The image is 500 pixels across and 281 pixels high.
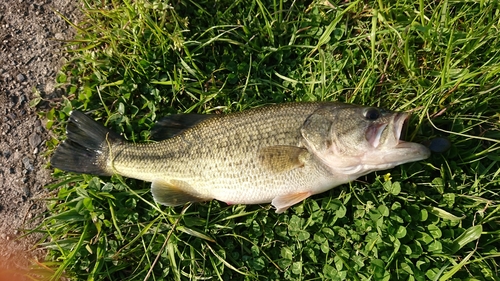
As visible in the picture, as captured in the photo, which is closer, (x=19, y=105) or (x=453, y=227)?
(x=453, y=227)

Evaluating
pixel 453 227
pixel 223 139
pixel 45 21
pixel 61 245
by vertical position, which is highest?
pixel 45 21

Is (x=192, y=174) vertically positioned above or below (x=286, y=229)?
above

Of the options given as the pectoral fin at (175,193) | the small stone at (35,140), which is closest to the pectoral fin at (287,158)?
the pectoral fin at (175,193)

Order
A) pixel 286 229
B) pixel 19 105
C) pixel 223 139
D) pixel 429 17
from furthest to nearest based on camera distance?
pixel 19 105, pixel 429 17, pixel 286 229, pixel 223 139

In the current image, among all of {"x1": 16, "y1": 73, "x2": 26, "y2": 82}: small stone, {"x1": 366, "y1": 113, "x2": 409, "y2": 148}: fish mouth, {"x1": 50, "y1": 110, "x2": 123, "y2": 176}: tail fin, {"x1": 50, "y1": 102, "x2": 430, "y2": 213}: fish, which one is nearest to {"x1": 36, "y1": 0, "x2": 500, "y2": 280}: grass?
{"x1": 50, "y1": 110, "x2": 123, "y2": 176}: tail fin

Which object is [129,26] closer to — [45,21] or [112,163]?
[45,21]

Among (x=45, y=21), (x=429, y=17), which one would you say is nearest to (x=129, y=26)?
(x=45, y=21)

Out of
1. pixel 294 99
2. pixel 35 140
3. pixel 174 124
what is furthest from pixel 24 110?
pixel 294 99
